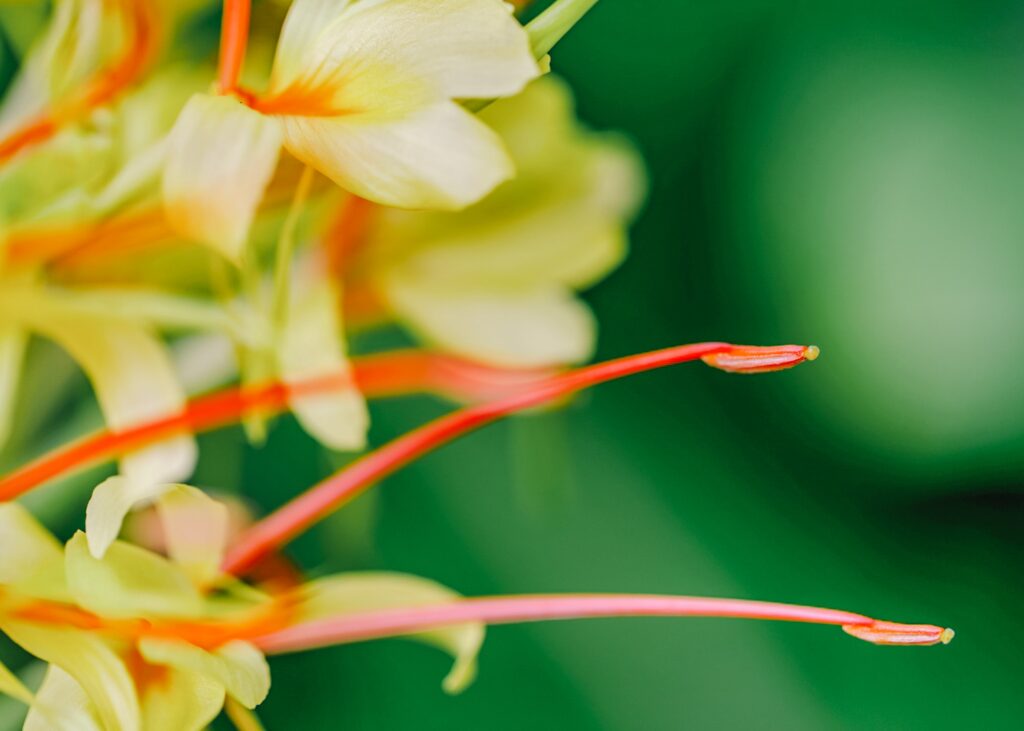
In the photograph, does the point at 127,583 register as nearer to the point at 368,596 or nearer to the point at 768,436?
the point at 368,596

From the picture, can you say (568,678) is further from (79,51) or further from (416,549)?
(79,51)

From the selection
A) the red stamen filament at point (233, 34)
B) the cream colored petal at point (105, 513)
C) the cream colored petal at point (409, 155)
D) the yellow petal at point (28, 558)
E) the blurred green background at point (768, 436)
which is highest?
the red stamen filament at point (233, 34)

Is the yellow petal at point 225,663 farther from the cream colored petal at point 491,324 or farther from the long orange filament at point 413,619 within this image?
the cream colored petal at point 491,324

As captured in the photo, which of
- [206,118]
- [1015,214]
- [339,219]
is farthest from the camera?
[1015,214]

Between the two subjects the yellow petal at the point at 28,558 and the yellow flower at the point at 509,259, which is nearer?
the yellow petal at the point at 28,558

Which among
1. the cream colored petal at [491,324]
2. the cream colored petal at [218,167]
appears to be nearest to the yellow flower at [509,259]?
the cream colored petal at [491,324]

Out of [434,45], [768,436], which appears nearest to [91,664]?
[434,45]

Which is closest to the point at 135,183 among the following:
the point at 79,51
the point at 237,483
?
the point at 79,51
